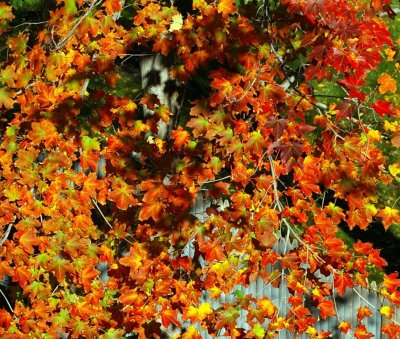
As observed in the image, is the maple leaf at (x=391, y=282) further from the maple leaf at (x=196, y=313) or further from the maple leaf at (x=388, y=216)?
the maple leaf at (x=196, y=313)

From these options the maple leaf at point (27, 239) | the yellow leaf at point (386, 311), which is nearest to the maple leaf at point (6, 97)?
the maple leaf at point (27, 239)

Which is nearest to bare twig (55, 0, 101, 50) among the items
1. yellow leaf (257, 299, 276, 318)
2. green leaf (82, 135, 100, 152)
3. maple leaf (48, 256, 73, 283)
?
green leaf (82, 135, 100, 152)

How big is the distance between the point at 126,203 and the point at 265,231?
77 cm

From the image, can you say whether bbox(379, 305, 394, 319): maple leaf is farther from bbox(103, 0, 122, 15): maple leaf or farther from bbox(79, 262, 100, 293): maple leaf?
bbox(103, 0, 122, 15): maple leaf

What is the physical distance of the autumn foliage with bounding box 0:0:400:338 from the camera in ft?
11.2

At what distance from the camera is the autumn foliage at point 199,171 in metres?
3.40

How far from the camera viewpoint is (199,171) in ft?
11.9

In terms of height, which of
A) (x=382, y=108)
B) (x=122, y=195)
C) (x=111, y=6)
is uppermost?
(x=111, y=6)

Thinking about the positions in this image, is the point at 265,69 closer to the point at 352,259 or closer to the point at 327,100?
the point at 352,259

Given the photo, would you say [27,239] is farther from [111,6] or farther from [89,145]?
[111,6]

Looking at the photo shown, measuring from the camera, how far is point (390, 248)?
7648 millimetres

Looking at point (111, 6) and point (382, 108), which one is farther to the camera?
point (111, 6)

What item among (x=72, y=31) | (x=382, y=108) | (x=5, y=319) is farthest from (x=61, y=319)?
(x=382, y=108)

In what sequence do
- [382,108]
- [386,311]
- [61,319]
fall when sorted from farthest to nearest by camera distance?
1. [61,319]
2. [386,311]
3. [382,108]
